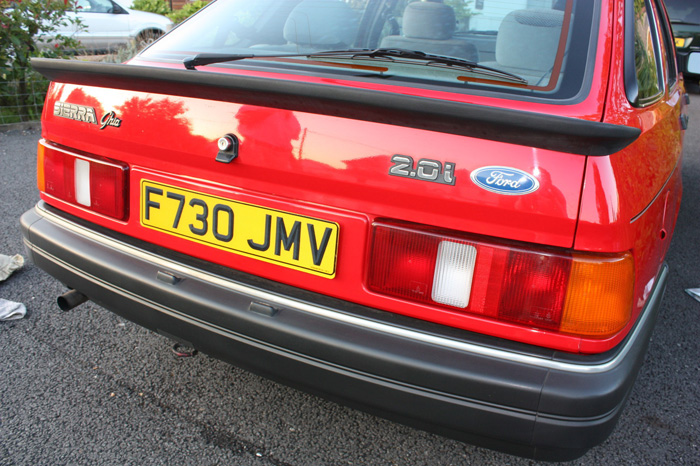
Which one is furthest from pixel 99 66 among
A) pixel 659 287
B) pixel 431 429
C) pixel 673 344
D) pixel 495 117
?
pixel 673 344

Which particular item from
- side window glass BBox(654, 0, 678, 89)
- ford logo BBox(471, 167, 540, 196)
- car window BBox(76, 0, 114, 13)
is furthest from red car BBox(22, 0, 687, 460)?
car window BBox(76, 0, 114, 13)

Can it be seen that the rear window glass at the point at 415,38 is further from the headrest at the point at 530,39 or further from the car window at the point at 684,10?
the car window at the point at 684,10

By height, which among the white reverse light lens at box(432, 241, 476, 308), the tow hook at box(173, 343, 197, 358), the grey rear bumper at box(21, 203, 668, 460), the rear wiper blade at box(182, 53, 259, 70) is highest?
the rear wiper blade at box(182, 53, 259, 70)

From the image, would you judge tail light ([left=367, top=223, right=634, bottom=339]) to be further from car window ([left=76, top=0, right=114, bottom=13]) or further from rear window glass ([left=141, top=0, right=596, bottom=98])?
car window ([left=76, top=0, right=114, bottom=13])

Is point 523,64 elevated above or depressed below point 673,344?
above

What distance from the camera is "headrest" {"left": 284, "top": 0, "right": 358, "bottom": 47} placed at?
193cm

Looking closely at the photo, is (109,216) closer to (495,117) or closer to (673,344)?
(495,117)

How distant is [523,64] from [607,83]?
0.25m

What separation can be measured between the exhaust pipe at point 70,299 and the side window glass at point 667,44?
2.56 m

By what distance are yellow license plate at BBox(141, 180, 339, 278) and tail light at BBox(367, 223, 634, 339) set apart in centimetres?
15

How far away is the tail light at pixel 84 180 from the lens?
1751 mm

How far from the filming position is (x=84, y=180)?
1838 mm

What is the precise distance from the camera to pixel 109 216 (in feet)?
5.90

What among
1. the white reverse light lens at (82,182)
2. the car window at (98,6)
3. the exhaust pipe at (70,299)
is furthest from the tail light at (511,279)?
the car window at (98,6)
